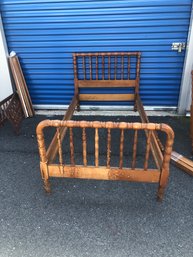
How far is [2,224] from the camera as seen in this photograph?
207 centimetres

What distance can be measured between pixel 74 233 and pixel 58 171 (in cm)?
56

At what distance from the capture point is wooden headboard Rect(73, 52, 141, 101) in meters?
3.58

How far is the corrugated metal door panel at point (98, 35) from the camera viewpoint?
10.8 feet

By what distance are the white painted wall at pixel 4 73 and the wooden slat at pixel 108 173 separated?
2.42 meters

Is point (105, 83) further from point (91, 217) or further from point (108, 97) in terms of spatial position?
point (91, 217)

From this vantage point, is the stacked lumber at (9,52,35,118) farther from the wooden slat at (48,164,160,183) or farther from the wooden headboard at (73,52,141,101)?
the wooden slat at (48,164,160,183)

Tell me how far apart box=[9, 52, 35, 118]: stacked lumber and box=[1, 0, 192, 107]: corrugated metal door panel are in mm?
150

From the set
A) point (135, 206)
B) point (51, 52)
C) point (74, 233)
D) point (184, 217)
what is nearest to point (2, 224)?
point (74, 233)

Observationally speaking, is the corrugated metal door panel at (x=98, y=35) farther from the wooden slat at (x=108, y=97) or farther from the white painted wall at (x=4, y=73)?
the wooden slat at (x=108, y=97)

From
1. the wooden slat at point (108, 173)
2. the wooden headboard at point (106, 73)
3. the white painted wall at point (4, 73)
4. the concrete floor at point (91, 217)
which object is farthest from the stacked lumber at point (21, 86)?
the wooden slat at point (108, 173)

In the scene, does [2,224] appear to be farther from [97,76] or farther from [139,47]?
[139,47]

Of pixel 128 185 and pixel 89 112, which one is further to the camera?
pixel 89 112

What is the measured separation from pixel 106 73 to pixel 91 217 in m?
2.41

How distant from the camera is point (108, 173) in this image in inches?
81.0
